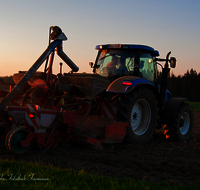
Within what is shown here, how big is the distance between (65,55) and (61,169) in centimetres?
Result: 271

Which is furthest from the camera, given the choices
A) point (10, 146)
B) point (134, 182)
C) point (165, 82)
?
point (165, 82)

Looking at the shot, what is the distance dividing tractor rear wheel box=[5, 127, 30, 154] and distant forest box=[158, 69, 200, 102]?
5379 cm

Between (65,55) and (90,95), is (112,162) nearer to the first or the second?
(90,95)

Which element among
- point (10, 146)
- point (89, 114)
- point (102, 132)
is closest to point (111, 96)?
point (89, 114)

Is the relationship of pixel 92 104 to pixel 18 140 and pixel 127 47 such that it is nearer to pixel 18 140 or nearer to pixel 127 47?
pixel 127 47

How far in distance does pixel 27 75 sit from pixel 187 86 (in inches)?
2250

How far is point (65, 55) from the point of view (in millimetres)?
5211

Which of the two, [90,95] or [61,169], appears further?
[90,95]

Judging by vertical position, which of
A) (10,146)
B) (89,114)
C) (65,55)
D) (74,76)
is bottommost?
(10,146)

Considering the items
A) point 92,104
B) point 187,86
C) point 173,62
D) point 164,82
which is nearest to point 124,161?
point 92,104

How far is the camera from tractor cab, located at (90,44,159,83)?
5855mm

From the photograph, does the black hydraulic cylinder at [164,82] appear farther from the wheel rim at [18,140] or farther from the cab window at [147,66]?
the wheel rim at [18,140]

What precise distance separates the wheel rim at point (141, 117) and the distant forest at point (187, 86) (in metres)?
51.2

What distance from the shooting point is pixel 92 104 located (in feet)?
17.6
